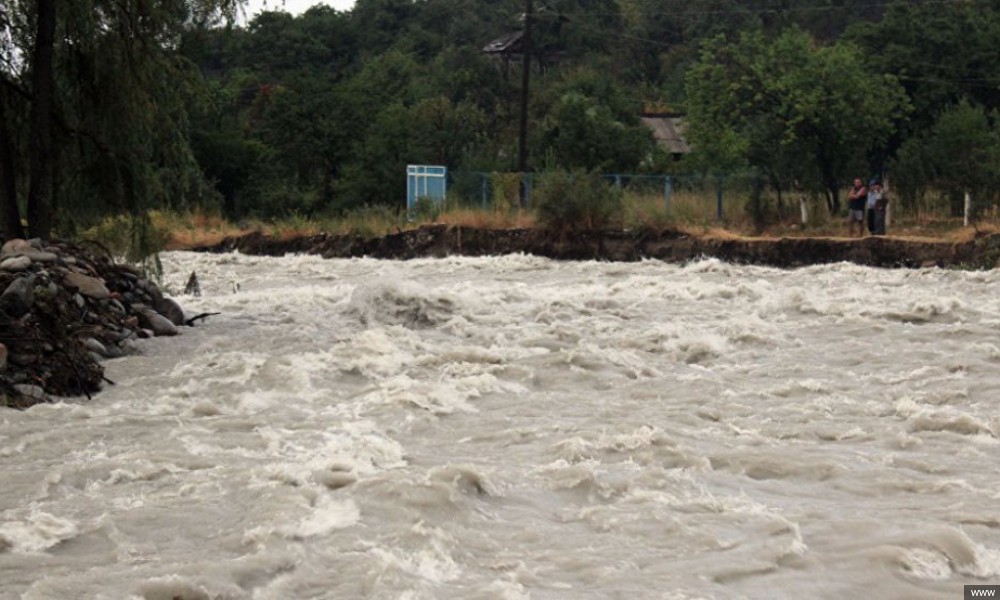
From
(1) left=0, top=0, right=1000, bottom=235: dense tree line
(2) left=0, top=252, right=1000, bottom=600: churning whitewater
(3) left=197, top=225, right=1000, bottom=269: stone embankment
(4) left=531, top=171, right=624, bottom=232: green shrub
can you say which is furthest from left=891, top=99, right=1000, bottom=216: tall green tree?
(2) left=0, top=252, right=1000, bottom=600: churning whitewater

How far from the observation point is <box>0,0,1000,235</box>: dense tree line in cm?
1831

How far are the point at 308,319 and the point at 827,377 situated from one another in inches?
312

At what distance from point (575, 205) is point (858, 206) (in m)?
6.61

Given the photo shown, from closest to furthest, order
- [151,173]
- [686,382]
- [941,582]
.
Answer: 1. [941,582]
2. [686,382]
3. [151,173]

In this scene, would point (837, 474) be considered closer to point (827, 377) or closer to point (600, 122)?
point (827, 377)

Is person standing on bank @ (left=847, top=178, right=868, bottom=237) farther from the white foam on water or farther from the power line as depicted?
the power line

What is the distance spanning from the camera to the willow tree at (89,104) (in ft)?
58.4

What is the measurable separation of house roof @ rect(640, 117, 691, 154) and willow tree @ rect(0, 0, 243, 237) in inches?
1182

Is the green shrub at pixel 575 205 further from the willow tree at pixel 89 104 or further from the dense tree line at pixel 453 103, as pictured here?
the willow tree at pixel 89 104

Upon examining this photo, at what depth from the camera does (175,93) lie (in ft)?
62.0

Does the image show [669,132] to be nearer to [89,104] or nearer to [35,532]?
[89,104]

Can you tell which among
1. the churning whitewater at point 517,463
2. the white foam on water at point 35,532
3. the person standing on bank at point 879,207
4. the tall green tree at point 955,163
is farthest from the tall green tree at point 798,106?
the white foam on water at point 35,532

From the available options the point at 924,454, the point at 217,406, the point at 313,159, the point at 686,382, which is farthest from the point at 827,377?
the point at 313,159

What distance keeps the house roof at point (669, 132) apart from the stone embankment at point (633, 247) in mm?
15855
